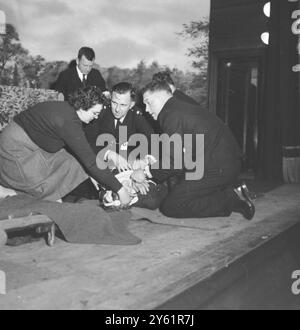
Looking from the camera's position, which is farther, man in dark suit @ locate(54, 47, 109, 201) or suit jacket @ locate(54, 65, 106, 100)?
suit jacket @ locate(54, 65, 106, 100)

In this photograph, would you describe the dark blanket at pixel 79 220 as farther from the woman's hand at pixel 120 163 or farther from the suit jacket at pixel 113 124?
the suit jacket at pixel 113 124

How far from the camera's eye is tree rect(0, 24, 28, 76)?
5457 millimetres

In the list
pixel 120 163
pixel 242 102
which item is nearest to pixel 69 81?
pixel 120 163

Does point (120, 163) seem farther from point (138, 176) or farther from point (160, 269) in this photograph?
point (160, 269)

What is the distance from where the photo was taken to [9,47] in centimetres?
562

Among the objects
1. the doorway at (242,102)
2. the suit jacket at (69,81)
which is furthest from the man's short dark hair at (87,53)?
the doorway at (242,102)

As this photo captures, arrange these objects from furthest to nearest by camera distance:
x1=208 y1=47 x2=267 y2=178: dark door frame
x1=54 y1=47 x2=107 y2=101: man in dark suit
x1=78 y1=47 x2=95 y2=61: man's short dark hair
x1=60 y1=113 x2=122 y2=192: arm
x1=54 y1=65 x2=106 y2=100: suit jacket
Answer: x1=208 y1=47 x2=267 y2=178: dark door frame → x1=54 y1=65 x2=106 y2=100: suit jacket → x1=54 y1=47 x2=107 y2=101: man in dark suit → x1=78 y1=47 x2=95 y2=61: man's short dark hair → x1=60 y1=113 x2=122 y2=192: arm

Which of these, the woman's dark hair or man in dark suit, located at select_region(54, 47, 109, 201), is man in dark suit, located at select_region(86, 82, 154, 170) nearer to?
man in dark suit, located at select_region(54, 47, 109, 201)

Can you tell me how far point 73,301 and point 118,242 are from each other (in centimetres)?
98

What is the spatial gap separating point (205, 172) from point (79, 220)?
49.7 inches

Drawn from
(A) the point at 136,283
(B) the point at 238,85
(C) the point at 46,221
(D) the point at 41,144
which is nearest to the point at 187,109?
(D) the point at 41,144

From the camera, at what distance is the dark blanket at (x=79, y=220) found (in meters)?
2.92

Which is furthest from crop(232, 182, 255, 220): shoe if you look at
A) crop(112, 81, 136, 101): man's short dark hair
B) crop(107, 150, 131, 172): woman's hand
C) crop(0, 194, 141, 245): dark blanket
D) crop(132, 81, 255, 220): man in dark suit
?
crop(112, 81, 136, 101): man's short dark hair

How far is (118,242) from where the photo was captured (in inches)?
118
